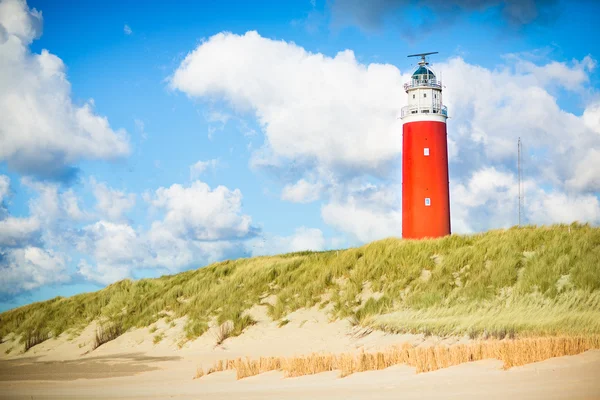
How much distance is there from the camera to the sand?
27.2ft

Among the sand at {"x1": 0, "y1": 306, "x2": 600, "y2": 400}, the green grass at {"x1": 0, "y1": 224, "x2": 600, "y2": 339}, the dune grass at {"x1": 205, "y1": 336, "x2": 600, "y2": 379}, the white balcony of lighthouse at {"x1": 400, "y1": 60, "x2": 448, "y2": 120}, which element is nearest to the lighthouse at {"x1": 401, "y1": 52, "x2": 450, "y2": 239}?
the white balcony of lighthouse at {"x1": 400, "y1": 60, "x2": 448, "y2": 120}

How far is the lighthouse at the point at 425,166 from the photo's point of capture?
2958cm

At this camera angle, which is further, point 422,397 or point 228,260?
point 228,260

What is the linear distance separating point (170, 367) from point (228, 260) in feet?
39.2

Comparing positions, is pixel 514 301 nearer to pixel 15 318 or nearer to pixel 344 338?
pixel 344 338

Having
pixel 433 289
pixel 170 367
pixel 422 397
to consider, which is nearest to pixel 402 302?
pixel 433 289

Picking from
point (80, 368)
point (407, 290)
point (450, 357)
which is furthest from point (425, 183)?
point (450, 357)

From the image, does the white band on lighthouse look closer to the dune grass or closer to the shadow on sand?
the shadow on sand

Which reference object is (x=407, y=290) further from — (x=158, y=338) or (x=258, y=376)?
(x=258, y=376)

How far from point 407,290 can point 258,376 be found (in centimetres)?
881

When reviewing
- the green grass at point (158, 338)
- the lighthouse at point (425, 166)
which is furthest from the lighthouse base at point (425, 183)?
the green grass at point (158, 338)

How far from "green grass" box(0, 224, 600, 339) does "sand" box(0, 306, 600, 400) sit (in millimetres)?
713

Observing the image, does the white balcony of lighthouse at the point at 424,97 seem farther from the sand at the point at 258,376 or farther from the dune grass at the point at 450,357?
the dune grass at the point at 450,357

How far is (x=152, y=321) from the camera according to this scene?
73.8 feet
